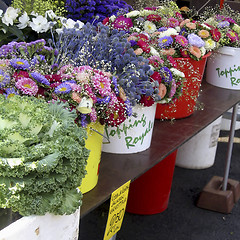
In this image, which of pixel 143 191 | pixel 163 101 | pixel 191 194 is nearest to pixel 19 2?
pixel 163 101

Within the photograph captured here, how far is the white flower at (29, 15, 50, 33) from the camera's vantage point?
1464 mm

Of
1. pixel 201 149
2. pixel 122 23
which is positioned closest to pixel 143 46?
pixel 122 23

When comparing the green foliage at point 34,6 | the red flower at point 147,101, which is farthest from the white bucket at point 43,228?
the green foliage at point 34,6

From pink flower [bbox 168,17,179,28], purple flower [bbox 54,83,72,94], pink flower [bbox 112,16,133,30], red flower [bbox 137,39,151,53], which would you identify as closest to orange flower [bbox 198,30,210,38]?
pink flower [bbox 168,17,179,28]

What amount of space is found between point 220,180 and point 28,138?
2.25 meters

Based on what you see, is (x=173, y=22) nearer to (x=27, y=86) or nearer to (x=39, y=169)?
(x=27, y=86)

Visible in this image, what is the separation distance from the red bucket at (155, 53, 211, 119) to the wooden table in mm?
34

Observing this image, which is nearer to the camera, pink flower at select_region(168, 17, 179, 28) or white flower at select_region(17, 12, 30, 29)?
white flower at select_region(17, 12, 30, 29)

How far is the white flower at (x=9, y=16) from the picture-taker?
4.78 feet

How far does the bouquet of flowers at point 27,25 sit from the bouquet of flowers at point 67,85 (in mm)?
→ 355

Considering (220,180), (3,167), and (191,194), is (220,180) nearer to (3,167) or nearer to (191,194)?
(191,194)

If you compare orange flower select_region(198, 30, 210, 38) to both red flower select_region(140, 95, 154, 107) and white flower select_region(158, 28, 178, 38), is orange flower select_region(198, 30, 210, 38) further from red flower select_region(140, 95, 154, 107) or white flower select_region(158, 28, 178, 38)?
red flower select_region(140, 95, 154, 107)

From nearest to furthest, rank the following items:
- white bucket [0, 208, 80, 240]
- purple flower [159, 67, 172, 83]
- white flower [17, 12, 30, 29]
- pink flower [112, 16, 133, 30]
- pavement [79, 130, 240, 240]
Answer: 1. white bucket [0, 208, 80, 240]
2. purple flower [159, 67, 172, 83]
3. white flower [17, 12, 30, 29]
4. pink flower [112, 16, 133, 30]
5. pavement [79, 130, 240, 240]

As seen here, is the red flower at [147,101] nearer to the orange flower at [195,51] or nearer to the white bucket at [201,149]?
the orange flower at [195,51]
